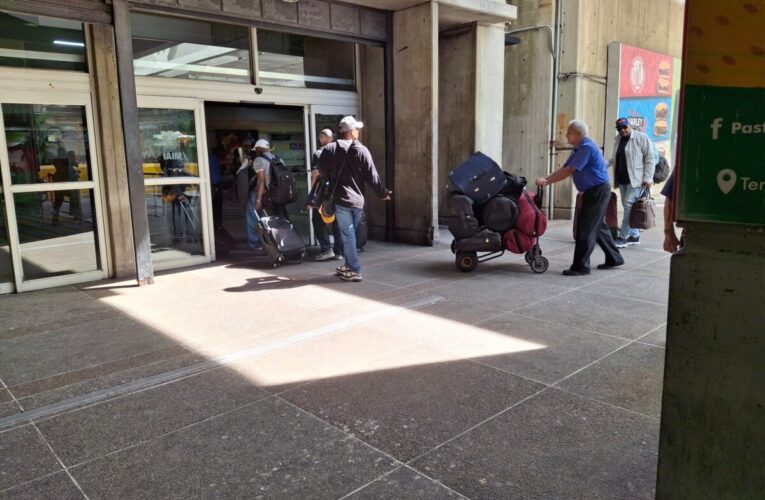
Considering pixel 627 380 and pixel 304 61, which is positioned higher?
pixel 304 61

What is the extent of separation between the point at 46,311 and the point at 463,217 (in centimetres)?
452

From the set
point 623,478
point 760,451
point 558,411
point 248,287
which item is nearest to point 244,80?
point 248,287

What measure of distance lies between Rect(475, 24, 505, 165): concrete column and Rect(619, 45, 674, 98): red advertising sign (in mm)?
3246

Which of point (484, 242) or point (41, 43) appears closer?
point (41, 43)

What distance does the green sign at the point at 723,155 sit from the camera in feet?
5.60

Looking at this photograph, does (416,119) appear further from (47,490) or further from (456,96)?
(47,490)

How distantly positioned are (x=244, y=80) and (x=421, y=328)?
16.1ft

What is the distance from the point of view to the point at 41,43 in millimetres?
6430

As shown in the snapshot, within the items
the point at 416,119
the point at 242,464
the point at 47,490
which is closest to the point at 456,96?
the point at 416,119

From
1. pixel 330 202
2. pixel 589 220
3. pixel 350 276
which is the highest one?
pixel 330 202

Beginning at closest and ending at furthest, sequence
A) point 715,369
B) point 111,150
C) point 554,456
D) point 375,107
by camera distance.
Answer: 1. point 715,369
2. point 554,456
3. point 111,150
4. point 375,107

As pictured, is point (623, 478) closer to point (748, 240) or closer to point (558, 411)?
point (558, 411)

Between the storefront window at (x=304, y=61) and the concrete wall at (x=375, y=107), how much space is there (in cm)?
22

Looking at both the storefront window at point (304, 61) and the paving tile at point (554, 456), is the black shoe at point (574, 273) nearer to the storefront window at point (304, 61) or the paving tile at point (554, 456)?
the paving tile at point (554, 456)
